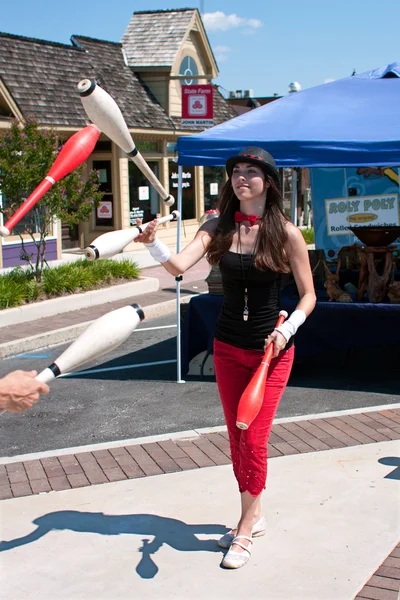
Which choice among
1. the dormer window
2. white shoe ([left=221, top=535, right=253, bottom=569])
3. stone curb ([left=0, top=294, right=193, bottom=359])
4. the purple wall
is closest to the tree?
stone curb ([left=0, top=294, right=193, bottom=359])

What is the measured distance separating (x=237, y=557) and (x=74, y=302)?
845 centimetres

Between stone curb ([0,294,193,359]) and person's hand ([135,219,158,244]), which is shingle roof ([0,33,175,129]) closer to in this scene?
stone curb ([0,294,193,359])

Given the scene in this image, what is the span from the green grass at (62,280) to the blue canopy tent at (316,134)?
15.6ft

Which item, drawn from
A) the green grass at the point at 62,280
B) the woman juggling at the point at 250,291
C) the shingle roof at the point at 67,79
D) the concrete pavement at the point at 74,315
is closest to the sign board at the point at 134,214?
the shingle roof at the point at 67,79

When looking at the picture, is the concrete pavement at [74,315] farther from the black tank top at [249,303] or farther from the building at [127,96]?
the black tank top at [249,303]

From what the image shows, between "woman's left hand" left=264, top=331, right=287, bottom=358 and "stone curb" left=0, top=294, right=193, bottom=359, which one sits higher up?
"woman's left hand" left=264, top=331, right=287, bottom=358

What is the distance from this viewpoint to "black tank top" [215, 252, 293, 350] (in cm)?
396

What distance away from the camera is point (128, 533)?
4137mm

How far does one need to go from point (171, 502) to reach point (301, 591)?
122 centimetres

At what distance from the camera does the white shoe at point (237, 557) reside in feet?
12.2

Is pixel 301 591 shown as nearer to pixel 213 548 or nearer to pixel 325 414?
pixel 213 548

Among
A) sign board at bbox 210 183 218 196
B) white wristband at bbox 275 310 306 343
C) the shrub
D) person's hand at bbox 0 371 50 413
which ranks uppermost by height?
sign board at bbox 210 183 218 196

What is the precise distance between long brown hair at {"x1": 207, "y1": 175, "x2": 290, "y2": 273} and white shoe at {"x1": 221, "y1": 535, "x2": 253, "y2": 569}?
136 cm

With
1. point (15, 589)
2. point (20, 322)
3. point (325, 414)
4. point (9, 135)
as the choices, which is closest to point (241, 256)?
point (15, 589)
